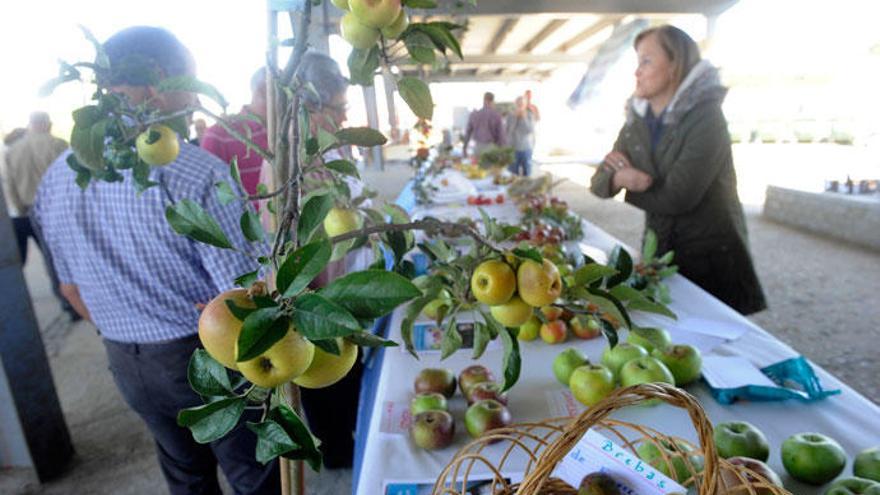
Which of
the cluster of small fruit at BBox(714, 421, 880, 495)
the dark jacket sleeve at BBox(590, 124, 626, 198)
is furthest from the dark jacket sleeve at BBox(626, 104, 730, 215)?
the cluster of small fruit at BBox(714, 421, 880, 495)

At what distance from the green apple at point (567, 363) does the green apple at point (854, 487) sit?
1.94 feet

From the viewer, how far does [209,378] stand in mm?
461

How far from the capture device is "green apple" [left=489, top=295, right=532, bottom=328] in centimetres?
62

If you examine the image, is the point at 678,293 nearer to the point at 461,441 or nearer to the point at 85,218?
the point at 461,441

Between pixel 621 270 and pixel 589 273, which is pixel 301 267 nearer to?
pixel 589 273

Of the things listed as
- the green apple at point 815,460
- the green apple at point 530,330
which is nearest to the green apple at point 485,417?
the green apple at point 530,330

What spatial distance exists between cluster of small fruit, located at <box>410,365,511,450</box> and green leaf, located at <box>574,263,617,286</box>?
54 cm

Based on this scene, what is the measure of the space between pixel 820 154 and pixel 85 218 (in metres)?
15.4

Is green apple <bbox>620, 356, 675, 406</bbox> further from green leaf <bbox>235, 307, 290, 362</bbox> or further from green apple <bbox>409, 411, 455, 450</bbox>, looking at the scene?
green leaf <bbox>235, 307, 290, 362</bbox>

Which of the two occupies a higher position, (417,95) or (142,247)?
(417,95)

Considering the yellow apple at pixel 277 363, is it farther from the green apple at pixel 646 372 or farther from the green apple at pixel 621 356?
the green apple at pixel 621 356

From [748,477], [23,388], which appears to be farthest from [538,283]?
[23,388]

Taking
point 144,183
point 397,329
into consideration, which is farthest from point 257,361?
point 397,329

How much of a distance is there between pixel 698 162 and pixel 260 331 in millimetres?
2013
